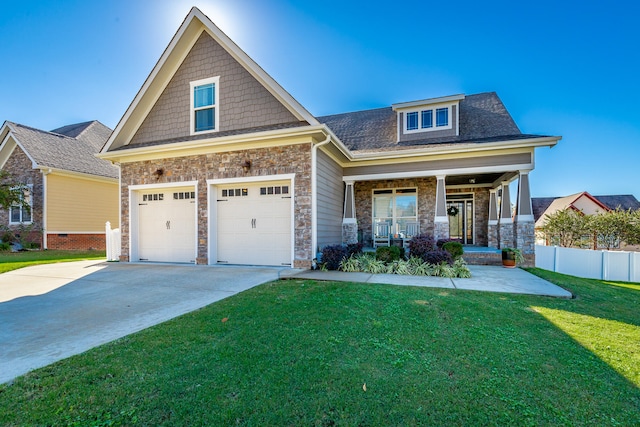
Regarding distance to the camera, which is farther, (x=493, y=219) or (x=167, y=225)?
(x=493, y=219)

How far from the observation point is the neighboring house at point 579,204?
1043 inches

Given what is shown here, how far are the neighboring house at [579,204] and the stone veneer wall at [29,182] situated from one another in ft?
108

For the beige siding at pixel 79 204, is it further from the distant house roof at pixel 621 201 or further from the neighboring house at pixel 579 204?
the distant house roof at pixel 621 201

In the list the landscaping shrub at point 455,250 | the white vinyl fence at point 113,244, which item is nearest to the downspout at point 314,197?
the landscaping shrub at point 455,250

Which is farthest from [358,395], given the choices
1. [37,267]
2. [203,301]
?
[37,267]

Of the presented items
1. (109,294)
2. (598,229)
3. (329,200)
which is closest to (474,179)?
(329,200)

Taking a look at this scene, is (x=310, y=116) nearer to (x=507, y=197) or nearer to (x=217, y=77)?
(x=217, y=77)

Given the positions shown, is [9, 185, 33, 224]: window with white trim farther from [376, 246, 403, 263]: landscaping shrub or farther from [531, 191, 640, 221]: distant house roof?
[531, 191, 640, 221]: distant house roof

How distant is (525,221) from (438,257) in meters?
3.86

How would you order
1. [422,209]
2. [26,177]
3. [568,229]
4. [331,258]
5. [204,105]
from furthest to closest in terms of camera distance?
[568,229] < [26,177] < [422,209] < [204,105] < [331,258]

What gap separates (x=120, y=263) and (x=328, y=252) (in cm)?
715

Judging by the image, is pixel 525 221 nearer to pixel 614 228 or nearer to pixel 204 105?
pixel 204 105

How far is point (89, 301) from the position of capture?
5.42 metres

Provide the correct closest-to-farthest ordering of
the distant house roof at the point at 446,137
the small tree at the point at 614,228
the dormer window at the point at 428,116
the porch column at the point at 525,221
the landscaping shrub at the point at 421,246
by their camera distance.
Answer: the landscaping shrub at the point at 421,246, the porch column at the point at 525,221, the distant house roof at the point at 446,137, the dormer window at the point at 428,116, the small tree at the point at 614,228
